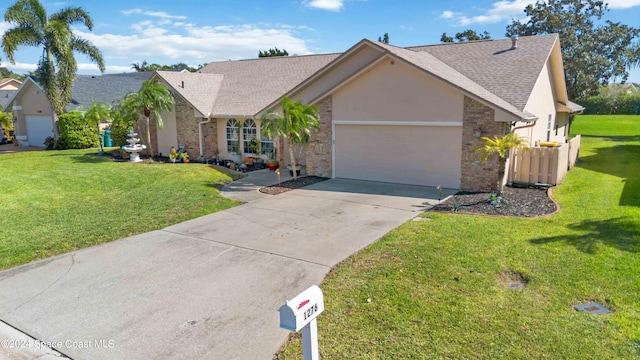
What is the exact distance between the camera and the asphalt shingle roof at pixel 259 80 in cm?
2020

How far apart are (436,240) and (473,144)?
18.8 feet

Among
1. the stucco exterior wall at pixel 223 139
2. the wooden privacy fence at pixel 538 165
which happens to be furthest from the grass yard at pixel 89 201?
the wooden privacy fence at pixel 538 165

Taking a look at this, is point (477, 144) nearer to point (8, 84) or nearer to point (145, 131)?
point (145, 131)

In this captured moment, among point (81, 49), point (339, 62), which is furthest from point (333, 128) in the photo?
point (81, 49)

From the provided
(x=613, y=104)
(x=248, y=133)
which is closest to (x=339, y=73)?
(x=248, y=133)

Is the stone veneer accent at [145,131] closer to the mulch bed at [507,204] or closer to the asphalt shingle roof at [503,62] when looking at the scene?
the asphalt shingle roof at [503,62]

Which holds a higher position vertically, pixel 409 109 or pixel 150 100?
pixel 150 100

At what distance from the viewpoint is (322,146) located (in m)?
16.4

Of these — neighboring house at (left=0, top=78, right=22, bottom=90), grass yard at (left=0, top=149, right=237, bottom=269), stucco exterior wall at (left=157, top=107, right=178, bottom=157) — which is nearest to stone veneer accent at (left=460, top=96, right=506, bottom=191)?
grass yard at (left=0, top=149, right=237, bottom=269)

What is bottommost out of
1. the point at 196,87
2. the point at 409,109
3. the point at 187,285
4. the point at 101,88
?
the point at 187,285

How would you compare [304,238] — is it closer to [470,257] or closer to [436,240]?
[436,240]

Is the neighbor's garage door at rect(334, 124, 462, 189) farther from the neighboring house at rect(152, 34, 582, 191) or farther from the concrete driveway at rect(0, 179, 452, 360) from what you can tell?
the concrete driveway at rect(0, 179, 452, 360)

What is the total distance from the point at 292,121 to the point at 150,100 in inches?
346

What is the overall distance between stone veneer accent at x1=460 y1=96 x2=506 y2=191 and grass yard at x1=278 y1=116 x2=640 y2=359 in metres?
2.97
